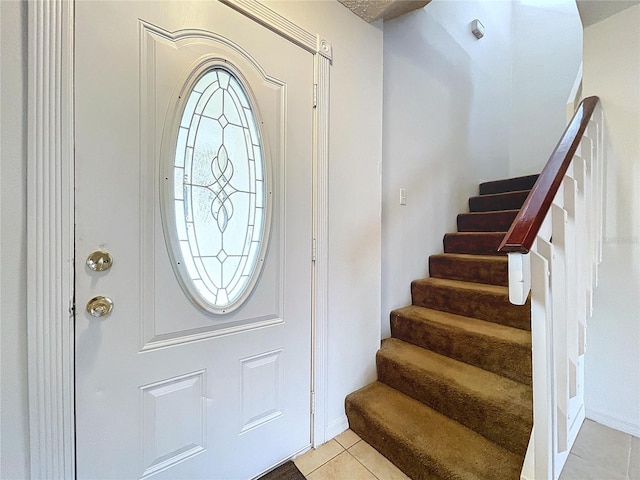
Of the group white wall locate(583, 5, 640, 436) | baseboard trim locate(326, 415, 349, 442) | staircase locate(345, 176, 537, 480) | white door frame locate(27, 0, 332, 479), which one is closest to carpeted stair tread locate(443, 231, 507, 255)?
staircase locate(345, 176, 537, 480)

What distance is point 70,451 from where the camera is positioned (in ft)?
2.81

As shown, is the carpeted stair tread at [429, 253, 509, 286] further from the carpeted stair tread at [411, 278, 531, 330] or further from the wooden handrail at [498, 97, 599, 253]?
the wooden handrail at [498, 97, 599, 253]

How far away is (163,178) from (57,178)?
0.29m

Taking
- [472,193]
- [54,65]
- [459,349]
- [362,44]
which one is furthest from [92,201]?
[472,193]

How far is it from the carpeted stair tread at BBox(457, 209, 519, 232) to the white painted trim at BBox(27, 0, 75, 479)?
2.75 meters

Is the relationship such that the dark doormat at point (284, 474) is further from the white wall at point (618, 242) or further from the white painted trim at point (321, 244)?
the white wall at point (618, 242)

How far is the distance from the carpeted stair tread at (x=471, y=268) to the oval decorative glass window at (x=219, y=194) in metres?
1.65

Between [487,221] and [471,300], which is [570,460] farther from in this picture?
[487,221]

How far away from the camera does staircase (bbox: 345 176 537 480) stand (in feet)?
3.84

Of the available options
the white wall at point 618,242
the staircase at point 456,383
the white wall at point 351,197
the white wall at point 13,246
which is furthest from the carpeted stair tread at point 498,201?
the white wall at point 13,246

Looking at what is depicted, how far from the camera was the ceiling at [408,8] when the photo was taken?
138cm

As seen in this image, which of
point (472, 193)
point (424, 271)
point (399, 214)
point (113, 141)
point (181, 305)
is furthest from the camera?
point (472, 193)

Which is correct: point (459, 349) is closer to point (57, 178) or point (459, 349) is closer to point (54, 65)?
point (57, 178)

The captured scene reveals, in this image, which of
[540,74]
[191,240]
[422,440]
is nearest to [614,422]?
[422,440]
